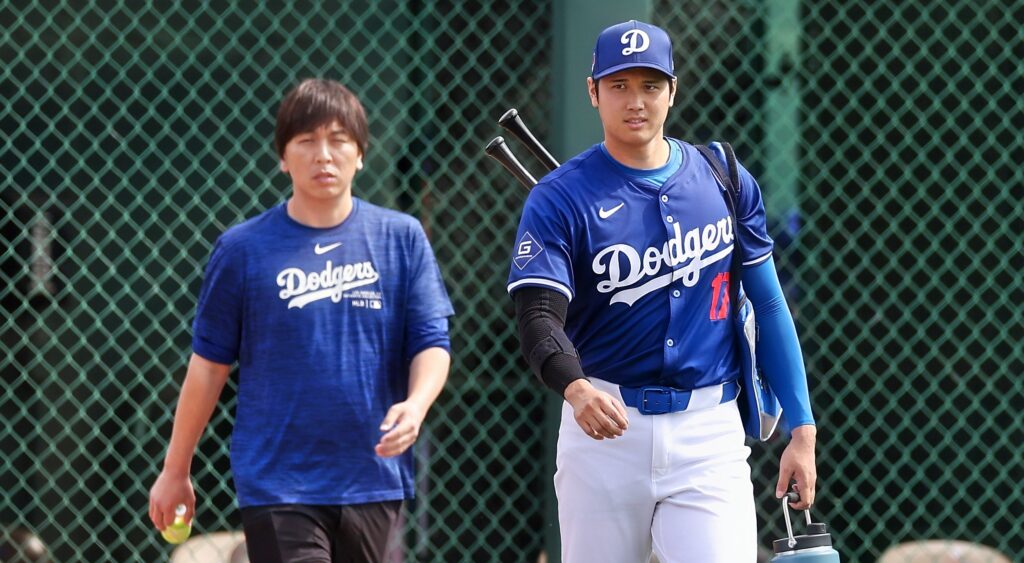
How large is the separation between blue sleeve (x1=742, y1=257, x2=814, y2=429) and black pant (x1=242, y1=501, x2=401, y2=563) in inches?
37.0

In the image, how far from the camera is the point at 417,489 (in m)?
4.84

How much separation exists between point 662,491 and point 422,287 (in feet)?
2.66

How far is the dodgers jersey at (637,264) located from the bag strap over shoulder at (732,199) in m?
0.02

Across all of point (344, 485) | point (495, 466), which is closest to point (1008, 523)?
point (495, 466)

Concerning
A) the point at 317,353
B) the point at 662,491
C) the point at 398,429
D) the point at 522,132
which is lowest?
the point at 662,491

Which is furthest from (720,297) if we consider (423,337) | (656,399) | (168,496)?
(168,496)

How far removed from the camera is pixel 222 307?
315cm

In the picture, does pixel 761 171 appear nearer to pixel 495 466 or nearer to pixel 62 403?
pixel 495 466

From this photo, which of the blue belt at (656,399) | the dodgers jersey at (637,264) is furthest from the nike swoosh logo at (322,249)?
the blue belt at (656,399)

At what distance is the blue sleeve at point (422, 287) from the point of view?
3186mm

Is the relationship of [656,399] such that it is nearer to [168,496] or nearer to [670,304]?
[670,304]

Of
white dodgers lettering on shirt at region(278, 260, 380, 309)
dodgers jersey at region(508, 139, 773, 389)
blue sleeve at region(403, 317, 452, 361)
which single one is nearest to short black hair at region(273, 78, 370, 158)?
white dodgers lettering on shirt at region(278, 260, 380, 309)

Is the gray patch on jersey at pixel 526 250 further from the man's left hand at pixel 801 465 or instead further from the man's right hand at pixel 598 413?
the man's left hand at pixel 801 465

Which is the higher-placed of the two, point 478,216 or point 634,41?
point 634,41
